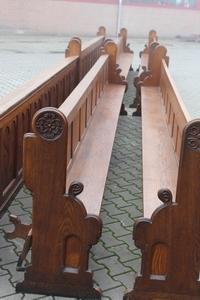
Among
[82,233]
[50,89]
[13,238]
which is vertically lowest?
[13,238]

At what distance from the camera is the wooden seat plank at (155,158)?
113 inches

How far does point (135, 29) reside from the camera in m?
19.1

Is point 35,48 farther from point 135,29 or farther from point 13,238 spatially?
point 13,238

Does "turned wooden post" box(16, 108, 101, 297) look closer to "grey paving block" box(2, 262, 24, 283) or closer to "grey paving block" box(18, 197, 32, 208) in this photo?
"grey paving block" box(2, 262, 24, 283)

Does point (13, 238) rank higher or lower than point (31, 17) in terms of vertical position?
lower

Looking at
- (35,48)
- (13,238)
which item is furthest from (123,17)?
(13,238)

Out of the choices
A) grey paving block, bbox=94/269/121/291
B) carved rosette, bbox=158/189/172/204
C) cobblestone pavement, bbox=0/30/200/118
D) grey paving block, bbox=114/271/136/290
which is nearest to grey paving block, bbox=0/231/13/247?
grey paving block, bbox=94/269/121/291

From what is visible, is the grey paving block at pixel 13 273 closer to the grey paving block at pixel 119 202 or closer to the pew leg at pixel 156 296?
the pew leg at pixel 156 296

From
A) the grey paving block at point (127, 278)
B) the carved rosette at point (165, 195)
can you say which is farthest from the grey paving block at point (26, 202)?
the carved rosette at point (165, 195)

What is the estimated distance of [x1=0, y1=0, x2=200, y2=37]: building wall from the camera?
18.5 metres

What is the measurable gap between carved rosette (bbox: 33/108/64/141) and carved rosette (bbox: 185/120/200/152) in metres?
0.56

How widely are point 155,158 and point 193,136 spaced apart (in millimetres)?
1101

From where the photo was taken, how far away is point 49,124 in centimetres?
237

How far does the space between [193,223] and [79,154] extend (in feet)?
3.57
